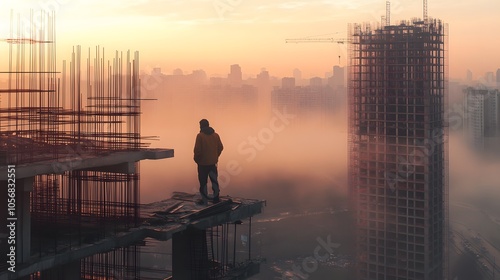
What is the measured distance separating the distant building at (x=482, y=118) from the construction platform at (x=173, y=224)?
2098 inches

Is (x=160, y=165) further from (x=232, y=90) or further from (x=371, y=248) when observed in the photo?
(x=371, y=248)

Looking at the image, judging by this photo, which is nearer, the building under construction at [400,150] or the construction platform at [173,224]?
the construction platform at [173,224]

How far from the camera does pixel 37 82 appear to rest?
943 cm

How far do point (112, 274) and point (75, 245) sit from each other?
2724 mm

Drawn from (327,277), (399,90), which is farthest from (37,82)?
(327,277)

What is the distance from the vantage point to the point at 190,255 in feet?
30.2

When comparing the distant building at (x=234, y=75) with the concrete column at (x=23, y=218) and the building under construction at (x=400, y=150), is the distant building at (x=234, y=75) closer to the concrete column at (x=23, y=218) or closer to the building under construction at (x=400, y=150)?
the building under construction at (x=400, y=150)

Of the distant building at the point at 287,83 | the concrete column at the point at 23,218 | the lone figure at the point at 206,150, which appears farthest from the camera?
the distant building at the point at 287,83

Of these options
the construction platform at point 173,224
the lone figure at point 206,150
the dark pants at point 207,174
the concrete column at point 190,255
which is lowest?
the concrete column at point 190,255

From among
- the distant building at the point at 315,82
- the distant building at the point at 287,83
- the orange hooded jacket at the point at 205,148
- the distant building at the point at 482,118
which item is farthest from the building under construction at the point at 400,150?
the distant building at the point at 315,82

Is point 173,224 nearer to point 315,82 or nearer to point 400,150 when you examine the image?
point 400,150

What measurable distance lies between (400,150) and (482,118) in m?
37.0

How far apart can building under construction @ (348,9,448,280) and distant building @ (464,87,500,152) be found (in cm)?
3087

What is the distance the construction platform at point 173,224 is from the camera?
6898 millimetres
